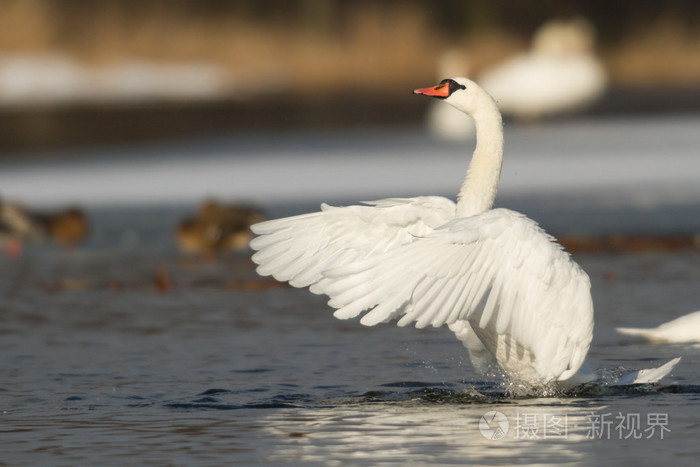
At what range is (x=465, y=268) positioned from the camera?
6.82 metres

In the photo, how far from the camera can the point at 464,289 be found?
6.80 metres

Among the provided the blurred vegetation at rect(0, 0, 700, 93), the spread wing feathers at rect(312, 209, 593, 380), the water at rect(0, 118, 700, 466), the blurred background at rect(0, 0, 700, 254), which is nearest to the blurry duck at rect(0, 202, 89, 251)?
the water at rect(0, 118, 700, 466)

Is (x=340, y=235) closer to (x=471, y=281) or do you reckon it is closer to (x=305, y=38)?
(x=471, y=281)

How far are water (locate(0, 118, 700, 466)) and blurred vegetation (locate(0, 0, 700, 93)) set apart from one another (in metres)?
13.3

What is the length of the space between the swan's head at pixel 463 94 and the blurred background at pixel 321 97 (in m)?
8.57

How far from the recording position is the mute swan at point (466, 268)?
673 centimetres

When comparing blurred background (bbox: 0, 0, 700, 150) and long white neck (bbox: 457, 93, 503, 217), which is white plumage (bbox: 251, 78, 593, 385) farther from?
blurred background (bbox: 0, 0, 700, 150)

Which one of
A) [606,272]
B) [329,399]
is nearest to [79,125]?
[606,272]

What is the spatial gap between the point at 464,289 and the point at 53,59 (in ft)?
79.8

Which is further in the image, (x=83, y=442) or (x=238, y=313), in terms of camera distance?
(x=238, y=313)

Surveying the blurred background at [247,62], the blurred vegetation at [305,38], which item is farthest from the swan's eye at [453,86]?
the blurred vegetation at [305,38]

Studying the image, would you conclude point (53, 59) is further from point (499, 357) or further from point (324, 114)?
point (499, 357)

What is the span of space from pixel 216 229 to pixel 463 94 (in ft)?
19.0

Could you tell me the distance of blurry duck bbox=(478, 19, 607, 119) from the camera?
2752 centimetres
